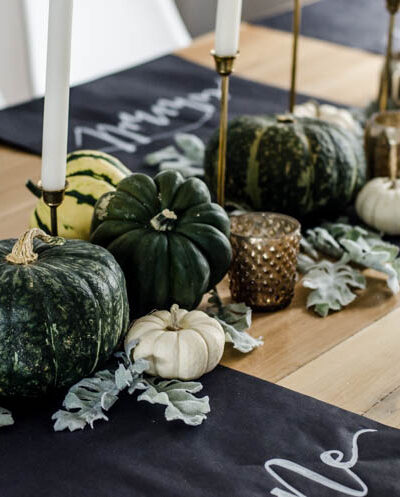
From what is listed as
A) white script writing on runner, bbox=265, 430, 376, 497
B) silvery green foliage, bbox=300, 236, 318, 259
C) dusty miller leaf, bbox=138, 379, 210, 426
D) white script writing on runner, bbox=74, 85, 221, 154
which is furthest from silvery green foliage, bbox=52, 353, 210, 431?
white script writing on runner, bbox=74, 85, 221, 154

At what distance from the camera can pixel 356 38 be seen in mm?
2494

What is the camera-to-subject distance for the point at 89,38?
104 inches

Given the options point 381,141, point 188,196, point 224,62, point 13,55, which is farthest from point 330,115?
point 13,55

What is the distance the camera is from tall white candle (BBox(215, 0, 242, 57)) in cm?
127

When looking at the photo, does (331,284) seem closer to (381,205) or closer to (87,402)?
(381,205)

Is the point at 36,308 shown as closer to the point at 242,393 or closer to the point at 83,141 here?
the point at 242,393

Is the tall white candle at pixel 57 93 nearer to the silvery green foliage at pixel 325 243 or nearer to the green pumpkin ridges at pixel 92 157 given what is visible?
the green pumpkin ridges at pixel 92 157

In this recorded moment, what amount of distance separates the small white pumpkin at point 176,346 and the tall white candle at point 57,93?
209mm

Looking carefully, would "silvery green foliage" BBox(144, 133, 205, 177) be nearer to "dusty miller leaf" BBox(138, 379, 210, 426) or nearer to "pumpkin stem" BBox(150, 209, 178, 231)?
"pumpkin stem" BBox(150, 209, 178, 231)

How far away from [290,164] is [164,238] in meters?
0.42

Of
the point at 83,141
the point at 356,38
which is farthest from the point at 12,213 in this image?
the point at 356,38

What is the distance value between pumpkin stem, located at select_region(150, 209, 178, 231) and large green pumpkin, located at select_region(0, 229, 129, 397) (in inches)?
4.7

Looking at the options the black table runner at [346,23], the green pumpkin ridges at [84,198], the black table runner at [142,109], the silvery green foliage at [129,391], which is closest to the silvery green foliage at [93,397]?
the silvery green foliage at [129,391]

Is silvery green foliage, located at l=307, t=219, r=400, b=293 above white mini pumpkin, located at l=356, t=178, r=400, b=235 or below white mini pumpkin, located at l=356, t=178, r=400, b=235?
below
